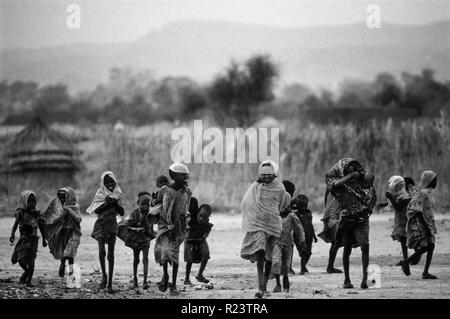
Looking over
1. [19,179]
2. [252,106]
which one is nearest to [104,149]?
[19,179]

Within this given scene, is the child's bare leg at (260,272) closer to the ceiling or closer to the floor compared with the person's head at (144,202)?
closer to the floor

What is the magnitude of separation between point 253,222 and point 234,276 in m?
3.37

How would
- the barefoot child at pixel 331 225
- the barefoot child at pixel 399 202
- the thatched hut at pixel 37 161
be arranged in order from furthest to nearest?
the thatched hut at pixel 37 161
the barefoot child at pixel 399 202
the barefoot child at pixel 331 225

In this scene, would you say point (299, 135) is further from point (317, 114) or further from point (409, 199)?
point (409, 199)

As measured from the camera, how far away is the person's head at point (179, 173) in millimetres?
13703

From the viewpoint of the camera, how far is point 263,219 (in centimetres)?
1323

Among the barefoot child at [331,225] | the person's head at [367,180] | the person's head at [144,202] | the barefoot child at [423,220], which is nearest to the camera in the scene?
the person's head at [367,180]

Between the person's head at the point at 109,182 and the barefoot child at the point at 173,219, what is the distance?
0.70 metres

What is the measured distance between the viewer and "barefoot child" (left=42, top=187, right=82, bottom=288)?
49.7 feet

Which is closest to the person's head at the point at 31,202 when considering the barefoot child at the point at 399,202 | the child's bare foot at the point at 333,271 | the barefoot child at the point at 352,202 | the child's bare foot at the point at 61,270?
the child's bare foot at the point at 61,270

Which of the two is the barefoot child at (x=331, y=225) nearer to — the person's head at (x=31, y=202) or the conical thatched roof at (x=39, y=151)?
the person's head at (x=31, y=202)

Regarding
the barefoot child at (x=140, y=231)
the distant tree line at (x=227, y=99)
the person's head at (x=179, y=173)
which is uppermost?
the distant tree line at (x=227, y=99)

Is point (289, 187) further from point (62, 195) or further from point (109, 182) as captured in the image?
point (62, 195)

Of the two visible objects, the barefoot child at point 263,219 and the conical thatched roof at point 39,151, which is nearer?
the barefoot child at point 263,219
